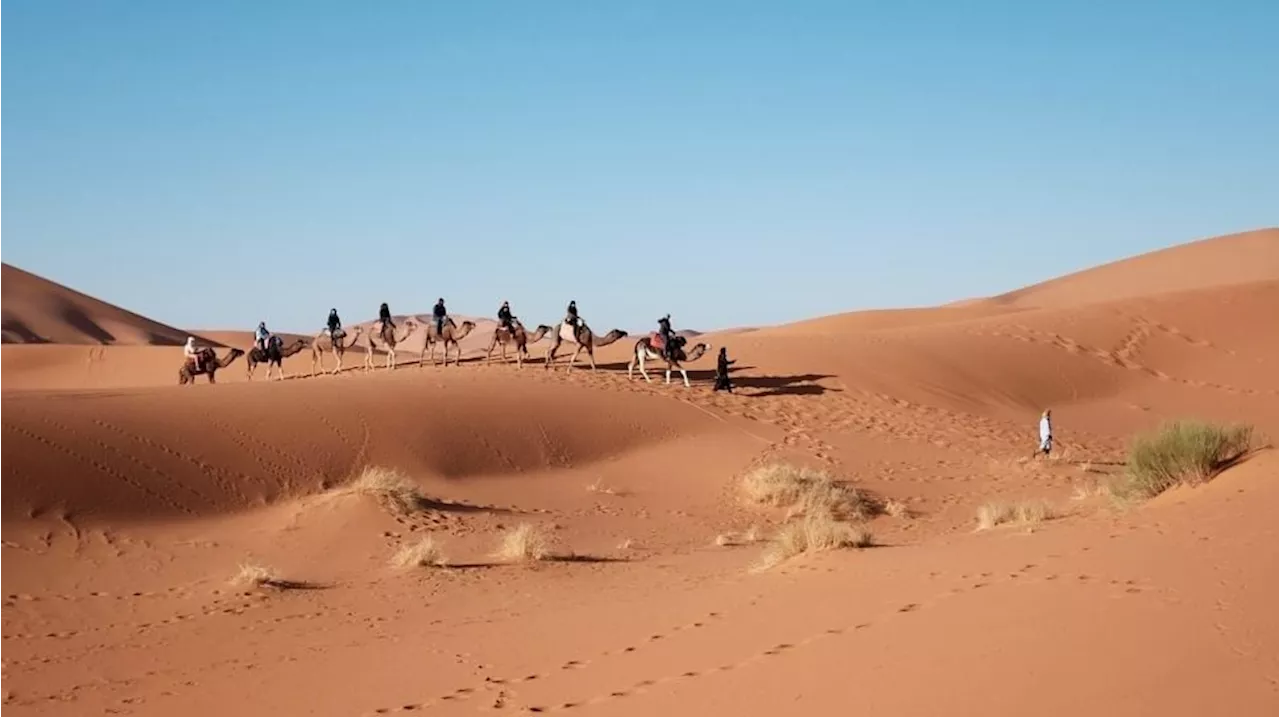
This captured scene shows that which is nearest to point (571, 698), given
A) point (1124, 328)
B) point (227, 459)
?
point (227, 459)

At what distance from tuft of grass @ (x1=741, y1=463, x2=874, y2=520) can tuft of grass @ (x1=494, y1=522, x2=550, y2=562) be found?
5621 mm

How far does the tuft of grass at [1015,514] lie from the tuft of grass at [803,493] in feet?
11.1

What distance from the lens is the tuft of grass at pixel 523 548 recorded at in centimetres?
1725

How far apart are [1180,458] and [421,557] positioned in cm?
990

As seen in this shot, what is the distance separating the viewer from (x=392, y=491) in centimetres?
2003

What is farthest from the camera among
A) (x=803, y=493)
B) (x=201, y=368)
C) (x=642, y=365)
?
(x=201, y=368)

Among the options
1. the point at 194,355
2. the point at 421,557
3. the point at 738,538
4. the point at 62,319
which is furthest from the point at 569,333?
the point at 62,319

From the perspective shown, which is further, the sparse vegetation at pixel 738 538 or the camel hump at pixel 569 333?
the camel hump at pixel 569 333

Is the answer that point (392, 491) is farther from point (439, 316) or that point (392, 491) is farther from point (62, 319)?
point (62, 319)

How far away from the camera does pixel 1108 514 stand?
14047mm

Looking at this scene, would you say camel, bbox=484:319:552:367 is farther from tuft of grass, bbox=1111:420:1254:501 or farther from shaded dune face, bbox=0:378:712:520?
tuft of grass, bbox=1111:420:1254:501

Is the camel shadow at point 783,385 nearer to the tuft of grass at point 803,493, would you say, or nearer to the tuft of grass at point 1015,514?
the tuft of grass at point 803,493

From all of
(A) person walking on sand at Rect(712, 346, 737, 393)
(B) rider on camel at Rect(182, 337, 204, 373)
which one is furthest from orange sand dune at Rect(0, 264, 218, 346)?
(A) person walking on sand at Rect(712, 346, 737, 393)

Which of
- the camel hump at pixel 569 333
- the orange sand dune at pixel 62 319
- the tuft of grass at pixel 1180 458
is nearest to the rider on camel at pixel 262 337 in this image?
the camel hump at pixel 569 333
